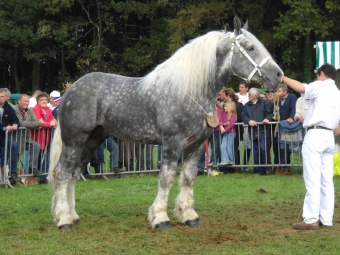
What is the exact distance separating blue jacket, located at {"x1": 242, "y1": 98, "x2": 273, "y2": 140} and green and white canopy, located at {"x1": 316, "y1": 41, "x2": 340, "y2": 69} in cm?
298

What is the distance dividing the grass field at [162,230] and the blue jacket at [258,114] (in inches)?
80.9

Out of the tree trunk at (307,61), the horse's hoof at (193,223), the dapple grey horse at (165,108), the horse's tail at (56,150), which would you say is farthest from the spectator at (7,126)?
the tree trunk at (307,61)

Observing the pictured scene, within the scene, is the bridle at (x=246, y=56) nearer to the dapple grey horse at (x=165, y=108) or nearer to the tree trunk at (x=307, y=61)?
the dapple grey horse at (x=165, y=108)

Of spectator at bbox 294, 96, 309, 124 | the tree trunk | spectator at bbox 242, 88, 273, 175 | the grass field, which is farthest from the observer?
the tree trunk

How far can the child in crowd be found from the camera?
15578 mm

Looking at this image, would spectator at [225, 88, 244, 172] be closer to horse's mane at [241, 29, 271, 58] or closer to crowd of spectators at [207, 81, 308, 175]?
crowd of spectators at [207, 81, 308, 175]

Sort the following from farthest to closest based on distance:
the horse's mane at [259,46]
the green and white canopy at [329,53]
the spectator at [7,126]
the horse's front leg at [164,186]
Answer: the green and white canopy at [329,53]
the spectator at [7,126]
the horse's front leg at [164,186]
the horse's mane at [259,46]

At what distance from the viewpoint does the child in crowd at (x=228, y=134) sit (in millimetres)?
15578

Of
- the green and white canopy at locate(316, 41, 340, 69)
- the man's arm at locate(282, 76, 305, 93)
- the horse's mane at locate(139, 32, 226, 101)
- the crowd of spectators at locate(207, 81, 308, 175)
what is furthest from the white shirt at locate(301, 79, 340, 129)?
the green and white canopy at locate(316, 41, 340, 69)

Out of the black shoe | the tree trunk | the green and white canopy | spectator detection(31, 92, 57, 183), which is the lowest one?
the black shoe

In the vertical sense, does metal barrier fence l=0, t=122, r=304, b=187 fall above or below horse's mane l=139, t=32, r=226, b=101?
below

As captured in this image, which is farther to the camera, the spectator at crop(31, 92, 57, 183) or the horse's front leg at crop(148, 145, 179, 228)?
the spectator at crop(31, 92, 57, 183)

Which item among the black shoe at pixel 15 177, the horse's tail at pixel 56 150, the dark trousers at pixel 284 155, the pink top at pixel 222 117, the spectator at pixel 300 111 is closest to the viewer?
the horse's tail at pixel 56 150

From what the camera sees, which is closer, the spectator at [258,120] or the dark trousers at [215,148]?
the spectator at [258,120]
